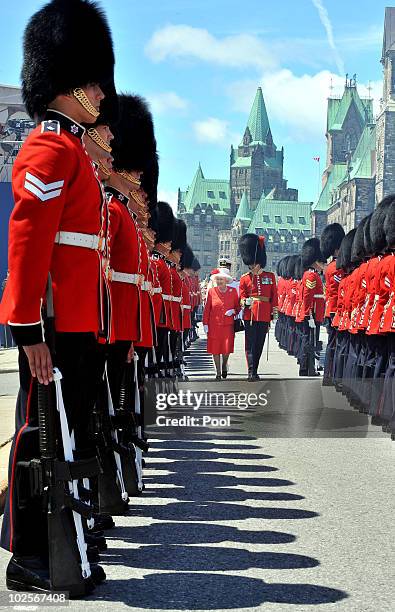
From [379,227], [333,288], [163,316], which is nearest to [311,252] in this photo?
[333,288]

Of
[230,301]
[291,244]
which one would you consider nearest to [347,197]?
[291,244]

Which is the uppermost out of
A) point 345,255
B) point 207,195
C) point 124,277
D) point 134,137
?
point 207,195

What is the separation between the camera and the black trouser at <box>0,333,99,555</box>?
4.39 metres

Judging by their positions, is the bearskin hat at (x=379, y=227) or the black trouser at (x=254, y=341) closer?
the bearskin hat at (x=379, y=227)

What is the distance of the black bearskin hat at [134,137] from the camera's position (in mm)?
7457

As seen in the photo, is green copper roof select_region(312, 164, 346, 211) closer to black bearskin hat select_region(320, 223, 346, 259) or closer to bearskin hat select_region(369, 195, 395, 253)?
black bearskin hat select_region(320, 223, 346, 259)

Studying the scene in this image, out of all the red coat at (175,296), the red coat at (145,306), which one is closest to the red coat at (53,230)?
the red coat at (145,306)

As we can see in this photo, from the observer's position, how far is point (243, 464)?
8234 millimetres

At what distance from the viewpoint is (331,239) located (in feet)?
64.1

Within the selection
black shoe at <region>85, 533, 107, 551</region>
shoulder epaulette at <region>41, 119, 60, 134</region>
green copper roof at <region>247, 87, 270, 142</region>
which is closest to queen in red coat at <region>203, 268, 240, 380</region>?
black shoe at <region>85, 533, 107, 551</region>

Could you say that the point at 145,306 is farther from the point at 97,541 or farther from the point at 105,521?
the point at 97,541

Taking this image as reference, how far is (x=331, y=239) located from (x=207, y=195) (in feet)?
540

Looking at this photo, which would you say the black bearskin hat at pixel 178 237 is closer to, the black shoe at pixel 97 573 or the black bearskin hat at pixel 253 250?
the black bearskin hat at pixel 253 250

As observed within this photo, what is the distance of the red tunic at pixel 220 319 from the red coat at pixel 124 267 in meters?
9.94
